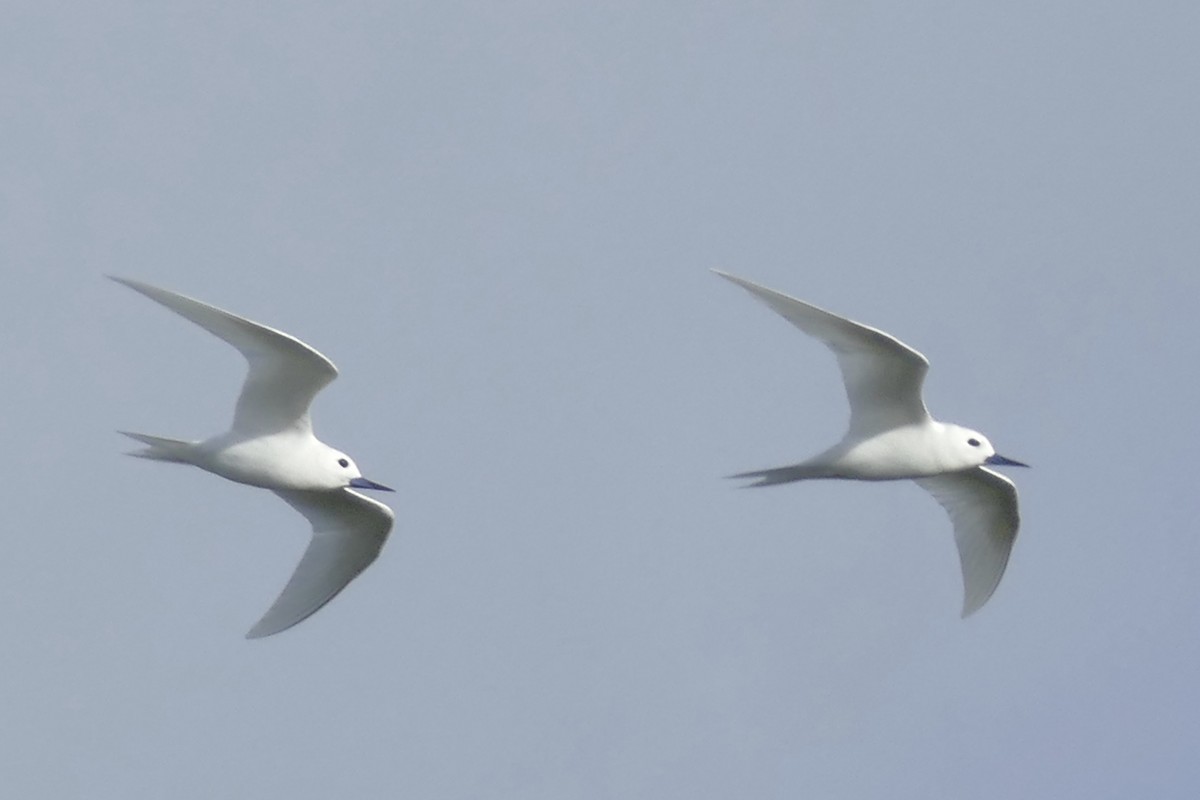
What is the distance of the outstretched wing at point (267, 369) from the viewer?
26.3 m

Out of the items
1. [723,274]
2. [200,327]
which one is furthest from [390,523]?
[723,274]

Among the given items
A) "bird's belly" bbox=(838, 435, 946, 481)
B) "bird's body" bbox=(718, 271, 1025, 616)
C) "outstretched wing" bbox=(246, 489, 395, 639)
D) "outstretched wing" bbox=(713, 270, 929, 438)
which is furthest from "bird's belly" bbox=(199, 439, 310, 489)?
"bird's belly" bbox=(838, 435, 946, 481)

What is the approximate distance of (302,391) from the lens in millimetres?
28094

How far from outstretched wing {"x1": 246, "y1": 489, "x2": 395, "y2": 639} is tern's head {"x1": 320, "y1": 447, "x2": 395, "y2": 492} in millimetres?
972

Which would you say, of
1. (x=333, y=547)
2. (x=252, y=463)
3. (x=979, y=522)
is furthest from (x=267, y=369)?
(x=979, y=522)

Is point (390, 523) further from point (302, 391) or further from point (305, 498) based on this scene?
point (302, 391)

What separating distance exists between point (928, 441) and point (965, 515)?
→ 261 cm

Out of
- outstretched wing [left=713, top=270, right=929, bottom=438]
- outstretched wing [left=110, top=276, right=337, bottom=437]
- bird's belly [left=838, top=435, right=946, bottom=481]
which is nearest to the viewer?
outstretched wing [left=110, top=276, right=337, bottom=437]

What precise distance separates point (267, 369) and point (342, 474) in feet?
6.14

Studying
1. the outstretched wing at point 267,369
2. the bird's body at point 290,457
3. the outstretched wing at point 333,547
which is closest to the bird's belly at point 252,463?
the bird's body at point 290,457

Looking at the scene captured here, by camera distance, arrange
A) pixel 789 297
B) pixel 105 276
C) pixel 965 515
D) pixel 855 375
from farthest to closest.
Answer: pixel 965 515, pixel 855 375, pixel 789 297, pixel 105 276

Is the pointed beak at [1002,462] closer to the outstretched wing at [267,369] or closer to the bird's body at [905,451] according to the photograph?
the bird's body at [905,451]

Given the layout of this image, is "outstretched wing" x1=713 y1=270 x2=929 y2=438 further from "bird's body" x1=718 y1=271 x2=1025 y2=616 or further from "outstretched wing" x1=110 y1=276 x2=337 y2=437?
"outstretched wing" x1=110 y1=276 x2=337 y2=437

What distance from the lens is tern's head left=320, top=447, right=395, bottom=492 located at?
28891 millimetres
